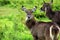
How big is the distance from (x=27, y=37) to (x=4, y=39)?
41.0 inches

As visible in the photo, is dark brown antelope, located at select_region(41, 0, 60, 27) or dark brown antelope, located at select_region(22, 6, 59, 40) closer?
dark brown antelope, located at select_region(22, 6, 59, 40)

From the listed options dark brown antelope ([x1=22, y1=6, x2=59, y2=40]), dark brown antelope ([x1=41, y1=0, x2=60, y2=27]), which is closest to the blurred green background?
dark brown antelope ([x1=22, y1=6, x2=59, y2=40])

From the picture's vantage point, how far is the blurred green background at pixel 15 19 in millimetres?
10031

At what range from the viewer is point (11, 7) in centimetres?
1634

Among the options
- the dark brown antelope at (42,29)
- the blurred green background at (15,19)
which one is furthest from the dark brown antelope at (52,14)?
the dark brown antelope at (42,29)

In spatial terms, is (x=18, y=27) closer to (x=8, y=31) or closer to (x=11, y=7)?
(x=8, y=31)

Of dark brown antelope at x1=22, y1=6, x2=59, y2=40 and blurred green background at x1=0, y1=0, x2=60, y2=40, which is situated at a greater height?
dark brown antelope at x1=22, y1=6, x2=59, y2=40

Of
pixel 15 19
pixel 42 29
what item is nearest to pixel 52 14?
pixel 15 19

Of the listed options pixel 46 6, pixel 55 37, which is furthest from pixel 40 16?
pixel 55 37

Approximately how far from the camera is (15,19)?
36.0 feet

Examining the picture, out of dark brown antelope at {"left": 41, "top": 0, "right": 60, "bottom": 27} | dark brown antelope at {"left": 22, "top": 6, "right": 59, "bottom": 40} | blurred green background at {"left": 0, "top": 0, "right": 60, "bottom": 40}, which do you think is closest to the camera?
dark brown antelope at {"left": 22, "top": 6, "right": 59, "bottom": 40}

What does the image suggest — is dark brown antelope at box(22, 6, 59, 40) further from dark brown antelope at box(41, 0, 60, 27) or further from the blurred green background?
dark brown antelope at box(41, 0, 60, 27)

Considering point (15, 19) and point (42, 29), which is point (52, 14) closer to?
point (15, 19)

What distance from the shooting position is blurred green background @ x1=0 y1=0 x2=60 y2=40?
10031 millimetres
